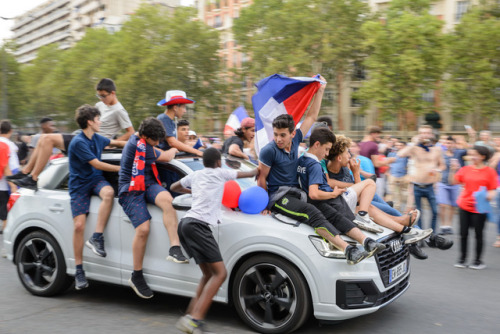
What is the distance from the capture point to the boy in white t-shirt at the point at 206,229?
14.7 ft

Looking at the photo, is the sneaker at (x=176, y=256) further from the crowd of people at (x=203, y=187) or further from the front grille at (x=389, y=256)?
the front grille at (x=389, y=256)

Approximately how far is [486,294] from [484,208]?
1.63 meters

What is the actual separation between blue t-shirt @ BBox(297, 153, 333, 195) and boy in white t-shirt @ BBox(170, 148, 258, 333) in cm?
70

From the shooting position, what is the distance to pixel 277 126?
15.9 feet

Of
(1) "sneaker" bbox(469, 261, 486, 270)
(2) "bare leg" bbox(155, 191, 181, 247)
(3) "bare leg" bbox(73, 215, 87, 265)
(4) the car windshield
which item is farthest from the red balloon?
(1) "sneaker" bbox(469, 261, 486, 270)

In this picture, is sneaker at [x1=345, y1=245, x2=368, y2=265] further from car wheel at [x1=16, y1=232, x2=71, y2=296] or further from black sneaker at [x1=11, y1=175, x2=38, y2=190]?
black sneaker at [x1=11, y1=175, x2=38, y2=190]

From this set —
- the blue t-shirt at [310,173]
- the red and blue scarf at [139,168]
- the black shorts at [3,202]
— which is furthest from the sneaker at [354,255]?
the black shorts at [3,202]

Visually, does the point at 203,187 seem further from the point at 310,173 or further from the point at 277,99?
the point at 277,99

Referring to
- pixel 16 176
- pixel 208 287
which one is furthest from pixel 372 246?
pixel 16 176

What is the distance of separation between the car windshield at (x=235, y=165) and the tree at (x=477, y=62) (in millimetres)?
27222

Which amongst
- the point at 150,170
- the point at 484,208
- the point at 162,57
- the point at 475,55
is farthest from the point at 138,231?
the point at 162,57

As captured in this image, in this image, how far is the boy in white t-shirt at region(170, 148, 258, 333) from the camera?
4.49 m

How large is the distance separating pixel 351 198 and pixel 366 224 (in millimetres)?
455

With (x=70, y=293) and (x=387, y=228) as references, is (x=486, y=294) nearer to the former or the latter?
(x=387, y=228)
